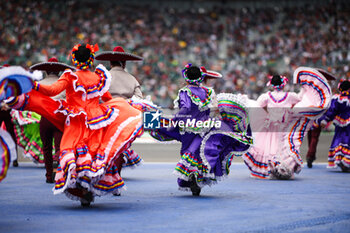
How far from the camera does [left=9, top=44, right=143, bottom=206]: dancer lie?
588 centimetres

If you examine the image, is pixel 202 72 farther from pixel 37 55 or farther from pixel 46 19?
pixel 46 19

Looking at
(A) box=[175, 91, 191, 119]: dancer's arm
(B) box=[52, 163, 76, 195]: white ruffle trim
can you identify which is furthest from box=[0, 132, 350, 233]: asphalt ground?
(A) box=[175, 91, 191, 119]: dancer's arm

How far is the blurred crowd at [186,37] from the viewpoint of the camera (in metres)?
25.9

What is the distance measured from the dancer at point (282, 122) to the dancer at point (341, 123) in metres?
1.19

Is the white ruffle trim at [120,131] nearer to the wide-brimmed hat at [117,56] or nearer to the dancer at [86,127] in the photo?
the dancer at [86,127]

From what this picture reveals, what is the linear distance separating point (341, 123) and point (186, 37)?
1852 cm

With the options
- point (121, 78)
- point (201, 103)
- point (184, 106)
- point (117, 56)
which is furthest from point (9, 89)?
point (117, 56)

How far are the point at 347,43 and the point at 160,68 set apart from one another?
→ 10.1 m

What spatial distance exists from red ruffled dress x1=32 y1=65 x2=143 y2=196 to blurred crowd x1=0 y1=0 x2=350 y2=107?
57.2 feet

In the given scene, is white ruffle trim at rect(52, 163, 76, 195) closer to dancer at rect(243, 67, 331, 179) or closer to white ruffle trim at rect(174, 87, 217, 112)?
white ruffle trim at rect(174, 87, 217, 112)

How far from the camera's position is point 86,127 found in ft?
20.2

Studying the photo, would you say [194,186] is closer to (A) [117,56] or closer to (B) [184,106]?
(B) [184,106]

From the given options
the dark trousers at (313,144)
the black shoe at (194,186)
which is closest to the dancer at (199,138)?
the black shoe at (194,186)

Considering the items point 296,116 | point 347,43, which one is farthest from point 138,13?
point 296,116
